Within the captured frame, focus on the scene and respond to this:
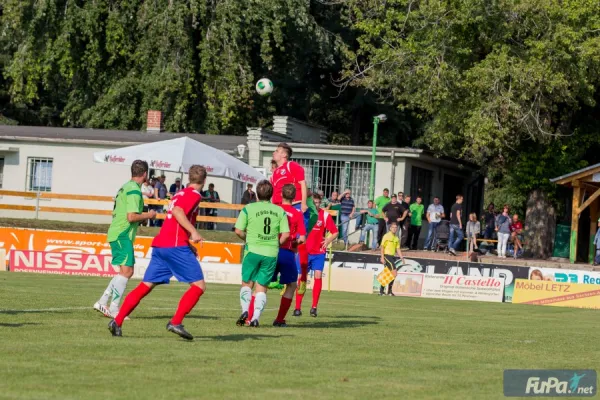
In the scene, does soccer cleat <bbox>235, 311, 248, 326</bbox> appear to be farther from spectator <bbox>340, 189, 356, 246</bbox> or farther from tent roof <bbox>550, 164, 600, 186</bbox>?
tent roof <bbox>550, 164, 600, 186</bbox>

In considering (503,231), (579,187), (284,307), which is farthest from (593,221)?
(284,307)

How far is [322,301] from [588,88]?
55.5 ft

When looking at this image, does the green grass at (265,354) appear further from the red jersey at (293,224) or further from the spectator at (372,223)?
the spectator at (372,223)

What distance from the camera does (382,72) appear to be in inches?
1505

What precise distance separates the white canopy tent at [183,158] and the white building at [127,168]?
768cm

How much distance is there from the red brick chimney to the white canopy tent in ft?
35.4

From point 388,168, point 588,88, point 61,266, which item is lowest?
point 61,266

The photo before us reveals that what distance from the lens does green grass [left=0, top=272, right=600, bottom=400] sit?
8327mm

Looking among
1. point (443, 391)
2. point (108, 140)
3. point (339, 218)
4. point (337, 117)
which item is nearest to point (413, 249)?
point (339, 218)

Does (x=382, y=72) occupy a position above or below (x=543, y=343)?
above

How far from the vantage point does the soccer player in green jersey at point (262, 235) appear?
42.3 ft

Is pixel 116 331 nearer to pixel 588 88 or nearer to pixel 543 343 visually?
pixel 543 343

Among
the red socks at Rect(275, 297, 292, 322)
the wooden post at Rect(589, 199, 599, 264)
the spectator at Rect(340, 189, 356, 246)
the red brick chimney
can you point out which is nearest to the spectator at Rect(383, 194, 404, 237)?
the spectator at Rect(340, 189, 356, 246)

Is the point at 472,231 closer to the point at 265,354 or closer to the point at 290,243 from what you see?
the point at 290,243
